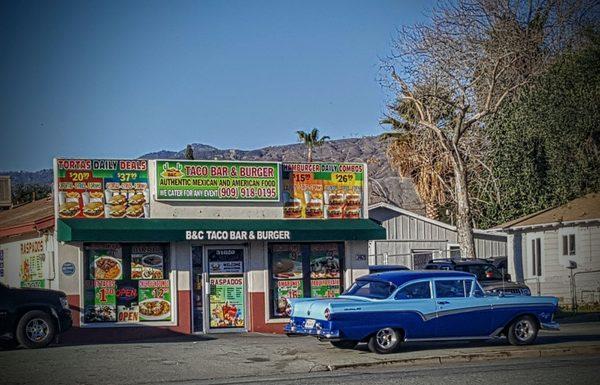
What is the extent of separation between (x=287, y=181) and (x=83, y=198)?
540cm

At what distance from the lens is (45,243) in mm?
22641

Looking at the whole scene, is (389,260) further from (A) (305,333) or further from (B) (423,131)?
(A) (305,333)

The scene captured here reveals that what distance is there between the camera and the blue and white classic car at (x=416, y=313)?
1714 centimetres

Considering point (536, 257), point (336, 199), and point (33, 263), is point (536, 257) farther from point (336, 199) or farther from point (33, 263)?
point (33, 263)

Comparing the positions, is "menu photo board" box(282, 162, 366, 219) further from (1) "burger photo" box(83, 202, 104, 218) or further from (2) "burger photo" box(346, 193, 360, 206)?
(1) "burger photo" box(83, 202, 104, 218)

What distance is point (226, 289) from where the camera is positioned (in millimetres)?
23219

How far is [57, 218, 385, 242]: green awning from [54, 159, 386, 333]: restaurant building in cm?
3

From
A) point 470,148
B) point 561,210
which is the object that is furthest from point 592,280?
point 470,148

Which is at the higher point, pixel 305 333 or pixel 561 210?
pixel 561 210

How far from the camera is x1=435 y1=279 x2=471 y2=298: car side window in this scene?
18203mm

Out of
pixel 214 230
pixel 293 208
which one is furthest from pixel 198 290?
pixel 293 208

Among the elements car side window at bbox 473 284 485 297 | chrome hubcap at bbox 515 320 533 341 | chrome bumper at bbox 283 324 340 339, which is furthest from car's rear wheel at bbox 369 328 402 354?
chrome hubcap at bbox 515 320 533 341

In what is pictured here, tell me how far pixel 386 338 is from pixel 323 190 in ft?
24.3

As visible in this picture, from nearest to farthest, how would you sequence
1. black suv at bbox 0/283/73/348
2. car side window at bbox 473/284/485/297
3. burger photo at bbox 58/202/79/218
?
1. car side window at bbox 473/284/485/297
2. black suv at bbox 0/283/73/348
3. burger photo at bbox 58/202/79/218
